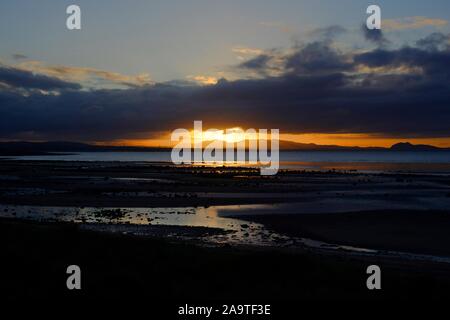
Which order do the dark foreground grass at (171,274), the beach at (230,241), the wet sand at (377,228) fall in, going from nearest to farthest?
the dark foreground grass at (171,274)
the beach at (230,241)
the wet sand at (377,228)

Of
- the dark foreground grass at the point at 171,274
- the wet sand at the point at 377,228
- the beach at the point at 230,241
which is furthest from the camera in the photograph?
the wet sand at the point at 377,228

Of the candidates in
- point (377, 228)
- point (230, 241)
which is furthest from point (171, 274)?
point (377, 228)

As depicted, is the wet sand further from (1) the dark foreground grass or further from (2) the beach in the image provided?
(1) the dark foreground grass

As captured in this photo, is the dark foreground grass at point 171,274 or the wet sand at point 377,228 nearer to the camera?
the dark foreground grass at point 171,274

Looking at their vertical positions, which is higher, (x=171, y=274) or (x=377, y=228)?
(x=171, y=274)

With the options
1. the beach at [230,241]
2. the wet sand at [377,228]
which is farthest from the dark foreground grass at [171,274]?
the wet sand at [377,228]

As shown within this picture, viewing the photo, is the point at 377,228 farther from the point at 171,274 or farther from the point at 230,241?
the point at 171,274

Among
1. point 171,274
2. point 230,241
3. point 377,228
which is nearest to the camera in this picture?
point 171,274

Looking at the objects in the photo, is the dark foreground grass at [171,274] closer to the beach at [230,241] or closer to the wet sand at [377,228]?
the beach at [230,241]

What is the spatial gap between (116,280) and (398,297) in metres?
6.51
